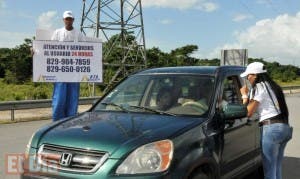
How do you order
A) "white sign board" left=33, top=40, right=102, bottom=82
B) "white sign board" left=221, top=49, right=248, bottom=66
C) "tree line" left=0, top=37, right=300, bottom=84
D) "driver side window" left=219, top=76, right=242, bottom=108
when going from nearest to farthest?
"driver side window" left=219, top=76, right=242, bottom=108 → "white sign board" left=33, top=40, right=102, bottom=82 → "white sign board" left=221, top=49, right=248, bottom=66 → "tree line" left=0, top=37, right=300, bottom=84

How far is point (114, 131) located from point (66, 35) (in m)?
4.84

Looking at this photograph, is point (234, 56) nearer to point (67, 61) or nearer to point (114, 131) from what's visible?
point (67, 61)

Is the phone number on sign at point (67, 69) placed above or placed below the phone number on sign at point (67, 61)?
below

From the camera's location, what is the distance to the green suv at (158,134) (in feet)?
13.6

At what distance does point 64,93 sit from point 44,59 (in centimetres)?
151

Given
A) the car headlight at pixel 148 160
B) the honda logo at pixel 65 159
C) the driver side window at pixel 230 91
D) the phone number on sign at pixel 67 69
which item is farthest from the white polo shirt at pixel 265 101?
the phone number on sign at pixel 67 69

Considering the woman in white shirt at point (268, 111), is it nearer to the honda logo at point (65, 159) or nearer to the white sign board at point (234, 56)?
the honda logo at point (65, 159)

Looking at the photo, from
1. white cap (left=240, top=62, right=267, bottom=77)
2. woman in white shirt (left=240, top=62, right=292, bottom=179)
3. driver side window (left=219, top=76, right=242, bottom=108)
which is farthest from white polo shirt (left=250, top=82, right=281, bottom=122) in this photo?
driver side window (left=219, top=76, right=242, bottom=108)

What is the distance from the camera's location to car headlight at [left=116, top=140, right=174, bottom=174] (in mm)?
4117

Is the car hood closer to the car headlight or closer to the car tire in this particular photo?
the car headlight

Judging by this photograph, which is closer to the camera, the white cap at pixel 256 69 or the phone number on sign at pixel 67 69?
the white cap at pixel 256 69

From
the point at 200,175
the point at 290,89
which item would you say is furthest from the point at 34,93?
the point at 200,175

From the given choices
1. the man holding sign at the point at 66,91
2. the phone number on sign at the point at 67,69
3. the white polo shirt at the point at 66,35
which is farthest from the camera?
the phone number on sign at the point at 67,69

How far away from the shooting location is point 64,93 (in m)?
8.45
